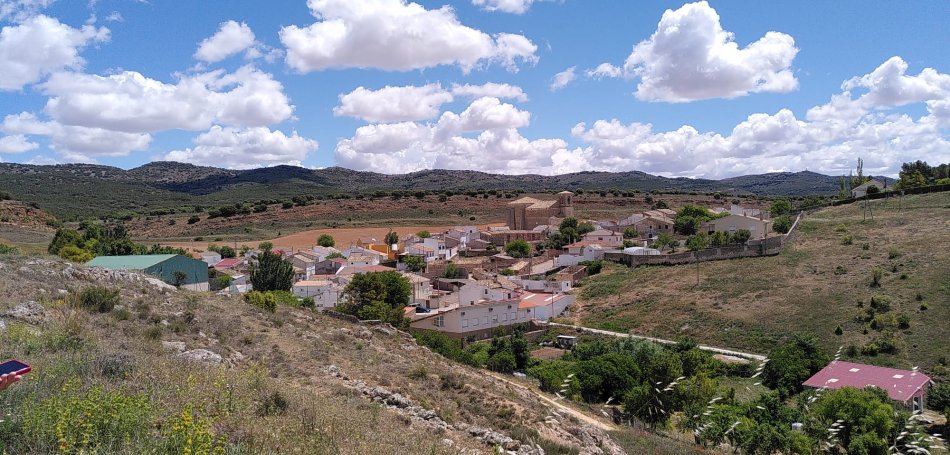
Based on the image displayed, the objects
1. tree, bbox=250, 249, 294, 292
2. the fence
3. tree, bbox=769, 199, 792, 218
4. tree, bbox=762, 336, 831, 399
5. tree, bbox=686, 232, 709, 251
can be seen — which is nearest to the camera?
tree, bbox=762, 336, 831, 399

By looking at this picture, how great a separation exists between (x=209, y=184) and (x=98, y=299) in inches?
5257

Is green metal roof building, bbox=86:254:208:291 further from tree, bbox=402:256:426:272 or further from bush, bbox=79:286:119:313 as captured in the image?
tree, bbox=402:256:426:272

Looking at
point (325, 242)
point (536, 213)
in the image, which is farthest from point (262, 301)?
point (536, 213)

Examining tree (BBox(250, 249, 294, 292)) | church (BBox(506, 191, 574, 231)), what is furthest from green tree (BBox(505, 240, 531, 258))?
tree (BBox(250, 249, 294, 292))

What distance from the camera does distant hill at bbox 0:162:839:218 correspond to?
292 feet

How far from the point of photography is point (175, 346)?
9461 millimetres

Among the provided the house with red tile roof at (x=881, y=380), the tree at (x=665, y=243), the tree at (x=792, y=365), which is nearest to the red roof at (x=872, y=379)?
the house with red tile roof at (x=881, y=380)

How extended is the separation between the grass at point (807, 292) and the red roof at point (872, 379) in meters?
2.51

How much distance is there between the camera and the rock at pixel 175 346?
918 centimetres

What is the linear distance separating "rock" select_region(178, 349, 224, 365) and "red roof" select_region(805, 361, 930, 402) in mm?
20134

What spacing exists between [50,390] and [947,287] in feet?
118

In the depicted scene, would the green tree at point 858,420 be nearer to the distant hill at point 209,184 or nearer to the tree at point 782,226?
the tree at point 782,226

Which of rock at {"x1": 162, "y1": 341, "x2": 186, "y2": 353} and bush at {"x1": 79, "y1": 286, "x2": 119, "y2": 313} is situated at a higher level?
bush at {"x1": 79, "y1": 286, "x2": 119, "y2": 313}

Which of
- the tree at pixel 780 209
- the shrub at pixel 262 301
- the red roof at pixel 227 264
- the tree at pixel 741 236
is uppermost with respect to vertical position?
the tree at pixel 780 209
